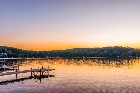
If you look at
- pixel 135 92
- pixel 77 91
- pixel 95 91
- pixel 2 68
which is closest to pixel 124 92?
pixel 135 92

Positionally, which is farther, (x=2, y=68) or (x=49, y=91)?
(x=2, y=68)

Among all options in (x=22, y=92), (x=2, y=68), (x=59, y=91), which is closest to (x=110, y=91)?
(x=59, y=91)

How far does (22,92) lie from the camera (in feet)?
141

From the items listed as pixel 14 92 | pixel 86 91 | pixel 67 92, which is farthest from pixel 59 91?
pixel 14 92

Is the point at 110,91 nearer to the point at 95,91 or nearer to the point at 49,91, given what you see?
the point at 95,91

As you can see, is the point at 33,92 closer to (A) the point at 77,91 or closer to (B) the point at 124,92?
(A) the point at 77,91

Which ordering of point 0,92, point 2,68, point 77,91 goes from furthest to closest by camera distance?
1. point 2,68
2. point 77,91
3. point 0,92

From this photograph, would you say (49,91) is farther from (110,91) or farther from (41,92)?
(110,91)

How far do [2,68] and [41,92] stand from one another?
125 feet

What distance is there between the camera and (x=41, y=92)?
43.3 m

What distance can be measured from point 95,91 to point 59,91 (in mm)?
5919

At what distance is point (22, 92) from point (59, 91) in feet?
19.5

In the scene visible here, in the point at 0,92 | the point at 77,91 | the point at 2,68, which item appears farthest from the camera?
the point at 2,68

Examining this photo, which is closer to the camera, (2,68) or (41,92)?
(41,92)
